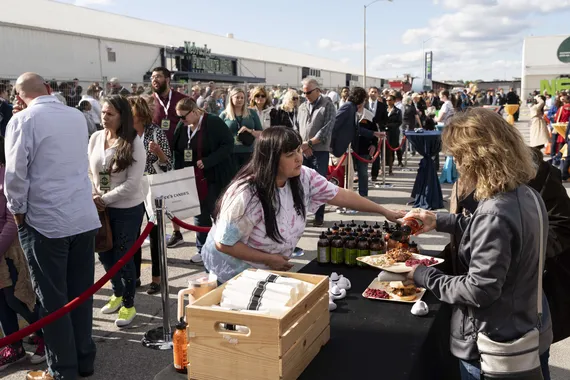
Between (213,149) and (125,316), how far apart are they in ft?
7.05

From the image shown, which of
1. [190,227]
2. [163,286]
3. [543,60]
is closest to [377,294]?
[163,286]

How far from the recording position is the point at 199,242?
21.0 feet

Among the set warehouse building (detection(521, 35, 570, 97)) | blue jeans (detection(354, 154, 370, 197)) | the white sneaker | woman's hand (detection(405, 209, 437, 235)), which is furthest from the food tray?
warehouse building (detection(521, 35, 570, 97))

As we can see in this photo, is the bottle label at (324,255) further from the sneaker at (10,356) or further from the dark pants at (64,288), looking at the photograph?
the sneaker at (10,356)

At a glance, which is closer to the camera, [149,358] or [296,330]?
[296,330]

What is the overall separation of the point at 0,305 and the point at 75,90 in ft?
40.3

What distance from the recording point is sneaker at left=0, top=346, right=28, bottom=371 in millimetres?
3982

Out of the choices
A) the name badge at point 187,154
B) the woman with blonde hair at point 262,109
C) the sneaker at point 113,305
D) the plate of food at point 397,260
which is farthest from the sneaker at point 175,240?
the plate of food at point 397,260

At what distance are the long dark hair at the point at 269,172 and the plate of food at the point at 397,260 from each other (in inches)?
22.6

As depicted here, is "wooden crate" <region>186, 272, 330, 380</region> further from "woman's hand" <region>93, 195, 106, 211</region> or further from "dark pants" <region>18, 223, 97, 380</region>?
"woman's hand" <region>93, 195, 106, 211</region>

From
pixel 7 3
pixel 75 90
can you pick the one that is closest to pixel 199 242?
pixel 75 90

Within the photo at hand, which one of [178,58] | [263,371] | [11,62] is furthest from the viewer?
[178,58]

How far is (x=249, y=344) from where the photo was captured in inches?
74.3

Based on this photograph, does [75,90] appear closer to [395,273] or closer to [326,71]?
[395,273]
